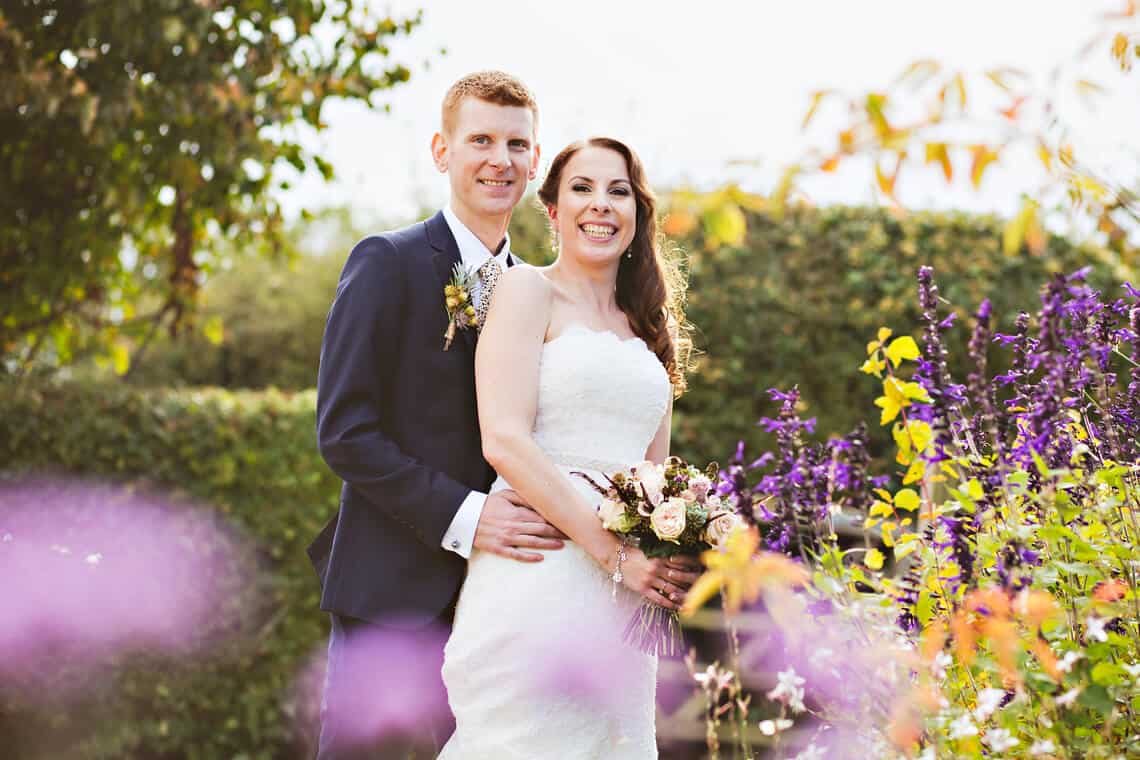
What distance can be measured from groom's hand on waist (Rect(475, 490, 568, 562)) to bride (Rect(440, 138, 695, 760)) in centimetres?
4

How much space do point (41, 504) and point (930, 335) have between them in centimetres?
479

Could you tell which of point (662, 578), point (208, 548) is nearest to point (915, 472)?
point (662, 578)

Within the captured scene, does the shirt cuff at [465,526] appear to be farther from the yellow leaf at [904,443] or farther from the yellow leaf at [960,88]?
the yellow leaf at [960,88]

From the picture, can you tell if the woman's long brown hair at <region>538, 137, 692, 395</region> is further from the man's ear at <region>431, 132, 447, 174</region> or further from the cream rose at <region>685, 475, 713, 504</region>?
the cream rose at <region>685, 475, 713, 504</region>

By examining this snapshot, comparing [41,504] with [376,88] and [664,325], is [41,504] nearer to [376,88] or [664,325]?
[376,88]

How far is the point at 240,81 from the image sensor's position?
5.36 metres

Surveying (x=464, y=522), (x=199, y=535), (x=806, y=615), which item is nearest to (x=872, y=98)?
(x=806, y=615)

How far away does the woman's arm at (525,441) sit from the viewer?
2.78 meters

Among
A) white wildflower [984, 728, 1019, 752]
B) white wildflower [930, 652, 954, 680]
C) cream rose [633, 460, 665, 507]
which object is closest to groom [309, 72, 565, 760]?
cream rose [633, 460, 665, 507]

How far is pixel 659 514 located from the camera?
2619 millimetres

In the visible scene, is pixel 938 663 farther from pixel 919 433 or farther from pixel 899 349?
pixel 899 349

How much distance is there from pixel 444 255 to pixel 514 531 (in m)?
0.90

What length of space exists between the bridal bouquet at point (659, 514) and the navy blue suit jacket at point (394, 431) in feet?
1.45

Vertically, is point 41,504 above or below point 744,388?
below
